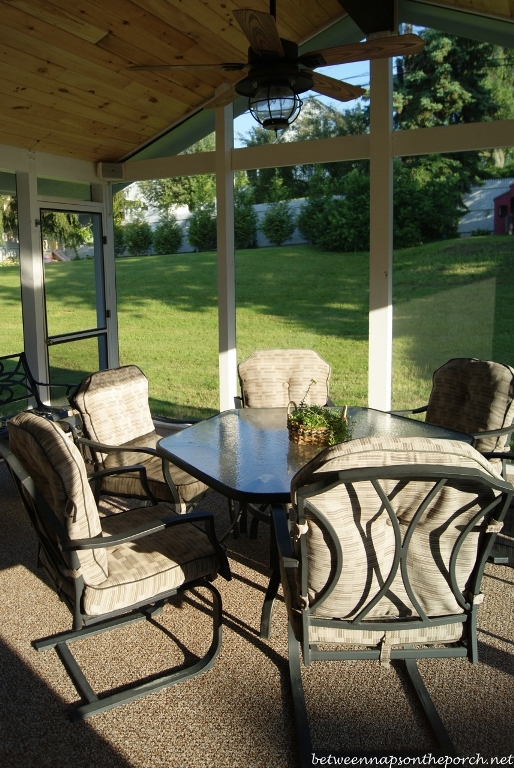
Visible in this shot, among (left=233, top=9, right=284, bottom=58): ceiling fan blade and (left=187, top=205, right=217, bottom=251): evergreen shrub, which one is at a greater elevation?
(left=233, top=9, right=284, bottom=58): ceiling fan blade

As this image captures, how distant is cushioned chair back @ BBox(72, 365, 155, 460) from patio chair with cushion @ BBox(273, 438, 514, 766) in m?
1.91

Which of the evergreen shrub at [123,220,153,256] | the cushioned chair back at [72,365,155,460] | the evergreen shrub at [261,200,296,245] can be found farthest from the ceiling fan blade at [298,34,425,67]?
the evergreen shrub at [123,220,153,256]

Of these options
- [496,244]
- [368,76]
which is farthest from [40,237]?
[496,244]

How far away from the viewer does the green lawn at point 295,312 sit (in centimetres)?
538

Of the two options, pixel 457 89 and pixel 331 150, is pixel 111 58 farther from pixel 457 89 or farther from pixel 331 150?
pixel 457 89

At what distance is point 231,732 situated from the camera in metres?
2.40

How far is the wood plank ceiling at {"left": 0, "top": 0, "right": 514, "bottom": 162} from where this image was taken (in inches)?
171

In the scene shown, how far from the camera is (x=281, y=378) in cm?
454

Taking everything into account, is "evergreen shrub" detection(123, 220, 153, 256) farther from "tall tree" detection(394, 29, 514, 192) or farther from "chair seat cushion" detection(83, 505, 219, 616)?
"chair seat cushion" detection(83, 505, 219, 616)

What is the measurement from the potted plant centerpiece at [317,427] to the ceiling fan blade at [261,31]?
1.54 meters

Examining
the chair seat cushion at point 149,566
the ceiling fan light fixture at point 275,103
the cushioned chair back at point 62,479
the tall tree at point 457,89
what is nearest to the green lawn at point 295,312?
the tall tree at point 457,89

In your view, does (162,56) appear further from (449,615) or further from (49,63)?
(449,615)

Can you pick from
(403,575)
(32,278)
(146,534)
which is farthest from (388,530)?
(32,278)

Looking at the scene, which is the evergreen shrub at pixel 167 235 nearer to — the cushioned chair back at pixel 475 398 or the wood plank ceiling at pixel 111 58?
the wood plank ceiling at pixel 111 58
